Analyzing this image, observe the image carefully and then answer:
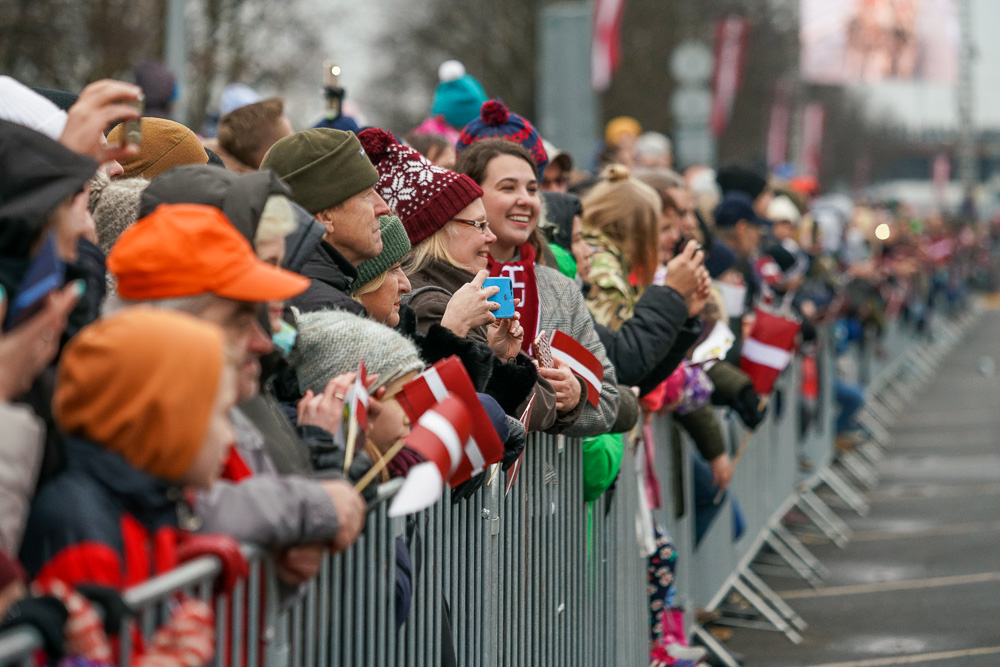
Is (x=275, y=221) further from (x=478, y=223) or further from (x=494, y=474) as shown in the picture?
(x=478, y=223)

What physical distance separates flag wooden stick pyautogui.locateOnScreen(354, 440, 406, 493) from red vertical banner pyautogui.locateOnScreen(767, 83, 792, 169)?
121 feet

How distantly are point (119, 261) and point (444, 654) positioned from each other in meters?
1.39

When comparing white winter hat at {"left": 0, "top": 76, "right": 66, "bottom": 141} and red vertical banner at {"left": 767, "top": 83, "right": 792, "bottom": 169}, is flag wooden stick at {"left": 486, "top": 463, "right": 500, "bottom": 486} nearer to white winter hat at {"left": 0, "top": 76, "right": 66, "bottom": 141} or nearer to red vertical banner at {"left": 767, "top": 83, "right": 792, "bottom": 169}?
white winter hat at {"left": 0, "top": 76, "right": 66, "bottom": 141}

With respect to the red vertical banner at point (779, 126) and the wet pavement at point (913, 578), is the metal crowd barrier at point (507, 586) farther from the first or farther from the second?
the red vertical banner at point (779, 126)

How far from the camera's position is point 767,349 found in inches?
305

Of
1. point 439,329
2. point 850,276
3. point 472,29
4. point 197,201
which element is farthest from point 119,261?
point 472,29

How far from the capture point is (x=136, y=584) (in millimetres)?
2338

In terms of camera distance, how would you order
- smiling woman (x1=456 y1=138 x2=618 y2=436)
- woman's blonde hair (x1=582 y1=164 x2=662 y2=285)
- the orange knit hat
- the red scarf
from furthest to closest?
woman's blonde hair (x1=582 y1=164 x2=662 y2=285)
the red scarf
smiling woman (x1=456 y1=138 x2=618 y2=436)
the orange knit hat

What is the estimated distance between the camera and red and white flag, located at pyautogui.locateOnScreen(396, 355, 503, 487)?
11.1 feet

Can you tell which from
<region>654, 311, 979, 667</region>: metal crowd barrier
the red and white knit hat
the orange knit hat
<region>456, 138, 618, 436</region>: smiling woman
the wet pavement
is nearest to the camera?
the orange knit hat

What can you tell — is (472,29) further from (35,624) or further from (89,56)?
(35,624)

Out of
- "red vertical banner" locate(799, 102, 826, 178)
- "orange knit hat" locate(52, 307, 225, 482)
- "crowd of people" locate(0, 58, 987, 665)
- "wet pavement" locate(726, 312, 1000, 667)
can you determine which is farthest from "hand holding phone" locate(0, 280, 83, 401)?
"red vertical banner" locate(799, 102, 826, 178)

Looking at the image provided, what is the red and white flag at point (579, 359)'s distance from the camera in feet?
15.2

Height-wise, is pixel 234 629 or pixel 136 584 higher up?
pixel 136 584
